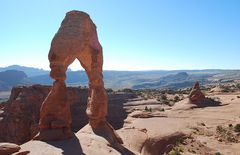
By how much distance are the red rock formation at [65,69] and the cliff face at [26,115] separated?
16.2 meters

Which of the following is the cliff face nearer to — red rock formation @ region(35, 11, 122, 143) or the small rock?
red rock formation @ region(35, 11, 122, 143)

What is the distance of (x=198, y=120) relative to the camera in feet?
121

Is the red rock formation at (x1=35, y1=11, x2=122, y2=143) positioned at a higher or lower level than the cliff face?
higher

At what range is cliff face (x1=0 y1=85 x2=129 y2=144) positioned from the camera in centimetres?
4075

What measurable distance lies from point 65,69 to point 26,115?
24.4 meters

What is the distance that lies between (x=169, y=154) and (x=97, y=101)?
6072mm

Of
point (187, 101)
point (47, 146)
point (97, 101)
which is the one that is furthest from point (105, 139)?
point (187, 101)

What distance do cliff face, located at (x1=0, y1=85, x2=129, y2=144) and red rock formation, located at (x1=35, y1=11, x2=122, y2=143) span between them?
1619 cm

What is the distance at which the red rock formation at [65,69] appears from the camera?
19.4m

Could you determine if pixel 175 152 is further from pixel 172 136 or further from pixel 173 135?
pixel 173 135

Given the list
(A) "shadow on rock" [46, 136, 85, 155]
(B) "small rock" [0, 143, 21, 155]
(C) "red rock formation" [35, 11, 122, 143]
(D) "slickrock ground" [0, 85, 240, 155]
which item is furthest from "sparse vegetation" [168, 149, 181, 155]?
(B) "small rock" [0, 143, 21, 155]

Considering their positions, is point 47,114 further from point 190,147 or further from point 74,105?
point 74,105

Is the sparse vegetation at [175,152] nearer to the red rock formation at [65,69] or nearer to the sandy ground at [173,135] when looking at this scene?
the sandy ground at [173,135]

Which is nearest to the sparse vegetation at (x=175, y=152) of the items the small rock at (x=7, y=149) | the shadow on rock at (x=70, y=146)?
the shadow on rock at (x=70, y=146)
